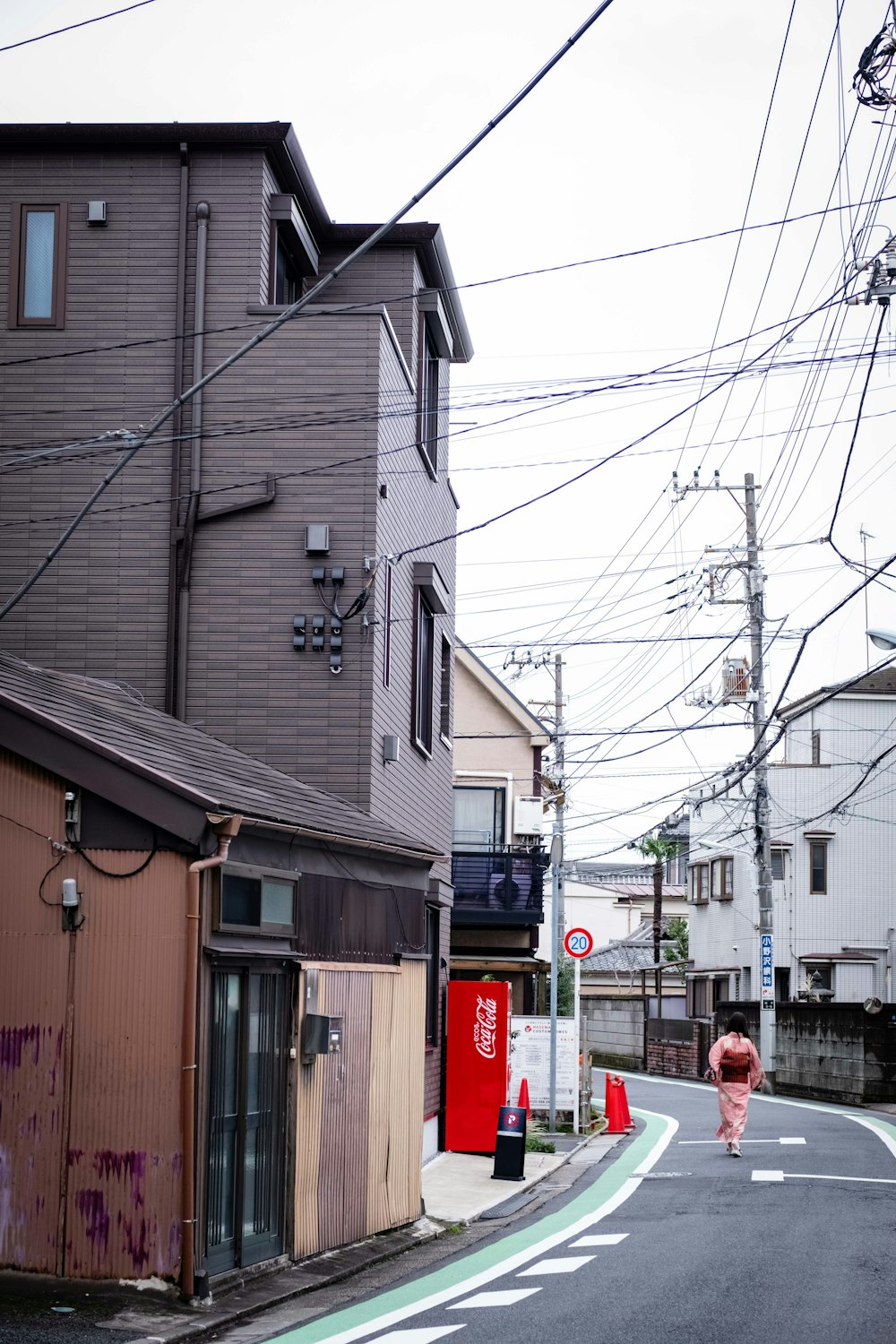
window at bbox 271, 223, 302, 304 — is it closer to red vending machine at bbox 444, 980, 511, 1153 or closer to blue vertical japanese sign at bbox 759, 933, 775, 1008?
red vending machine at bbox 444, 980, 511, 1153

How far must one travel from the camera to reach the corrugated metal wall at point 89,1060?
9.70 m

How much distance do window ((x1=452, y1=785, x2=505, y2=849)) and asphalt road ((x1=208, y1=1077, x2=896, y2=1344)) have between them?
15.0m

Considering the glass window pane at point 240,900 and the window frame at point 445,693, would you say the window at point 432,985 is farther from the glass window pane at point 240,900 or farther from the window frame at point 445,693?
the glass window pane at point 240,900

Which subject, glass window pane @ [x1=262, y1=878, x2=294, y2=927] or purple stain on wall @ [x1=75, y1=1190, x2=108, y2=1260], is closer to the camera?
purple stain on wall @ [x1=75, y1=1190, x2=108, y2=1260]

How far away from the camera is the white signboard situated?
23.8 metres

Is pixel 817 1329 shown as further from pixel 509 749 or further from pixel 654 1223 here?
pixel 509 749

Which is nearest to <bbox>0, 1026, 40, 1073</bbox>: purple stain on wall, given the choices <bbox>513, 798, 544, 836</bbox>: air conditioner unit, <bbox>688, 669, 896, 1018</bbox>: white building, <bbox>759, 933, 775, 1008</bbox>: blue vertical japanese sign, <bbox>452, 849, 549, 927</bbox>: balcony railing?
<bbox>452, 849, 549, 927</bbox>: balcony railing

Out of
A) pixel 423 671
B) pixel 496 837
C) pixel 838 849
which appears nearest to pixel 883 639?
pixel 423 671

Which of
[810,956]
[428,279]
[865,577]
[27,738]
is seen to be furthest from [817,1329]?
[810,956]

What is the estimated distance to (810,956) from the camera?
48.0m

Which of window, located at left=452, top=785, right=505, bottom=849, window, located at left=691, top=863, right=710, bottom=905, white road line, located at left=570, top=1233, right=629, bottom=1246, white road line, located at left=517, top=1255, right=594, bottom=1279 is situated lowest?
white road line, located at left=570, top=1233, right=629, bottom=1246

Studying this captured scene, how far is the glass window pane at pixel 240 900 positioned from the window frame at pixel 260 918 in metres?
0.01

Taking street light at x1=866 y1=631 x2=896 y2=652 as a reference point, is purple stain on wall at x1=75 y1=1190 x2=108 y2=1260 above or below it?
below

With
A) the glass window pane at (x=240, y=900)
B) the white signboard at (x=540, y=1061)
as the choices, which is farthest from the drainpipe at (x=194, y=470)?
the white signboard at (x=540, y=1061)
